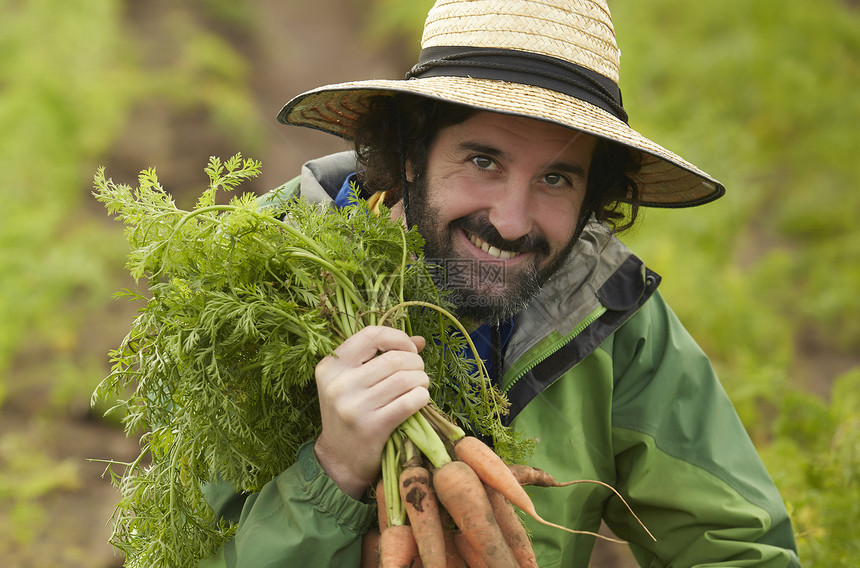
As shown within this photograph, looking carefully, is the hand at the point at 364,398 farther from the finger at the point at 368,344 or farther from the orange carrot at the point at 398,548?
the orange carrot at the point at 398,548

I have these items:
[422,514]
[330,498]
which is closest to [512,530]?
[422,514]

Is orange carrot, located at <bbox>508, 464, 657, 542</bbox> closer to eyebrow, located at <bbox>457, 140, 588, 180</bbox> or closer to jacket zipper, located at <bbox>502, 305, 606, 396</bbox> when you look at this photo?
jacket zipper, located at <bbox>502, 305, 606, 396</bbox>

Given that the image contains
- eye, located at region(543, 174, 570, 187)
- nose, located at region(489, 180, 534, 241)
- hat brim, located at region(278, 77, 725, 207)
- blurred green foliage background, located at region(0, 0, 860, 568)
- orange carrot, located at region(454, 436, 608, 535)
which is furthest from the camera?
blurred green foliage background, located at region(0, 0, 860, 568)

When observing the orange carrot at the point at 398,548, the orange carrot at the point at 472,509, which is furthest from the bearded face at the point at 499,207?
the orange carrot at the point at 398,548

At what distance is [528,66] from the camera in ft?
6.67

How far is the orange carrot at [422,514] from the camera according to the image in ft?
5.49

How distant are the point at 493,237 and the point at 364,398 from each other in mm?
617

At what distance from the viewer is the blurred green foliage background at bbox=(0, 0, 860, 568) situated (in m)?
4.16

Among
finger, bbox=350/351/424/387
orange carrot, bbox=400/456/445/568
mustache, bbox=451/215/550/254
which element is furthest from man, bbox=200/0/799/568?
orange carrot, bbox=400/456/445/568

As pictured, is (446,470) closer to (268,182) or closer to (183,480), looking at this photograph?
(183,480)

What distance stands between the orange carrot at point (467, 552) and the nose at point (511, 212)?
76 cm

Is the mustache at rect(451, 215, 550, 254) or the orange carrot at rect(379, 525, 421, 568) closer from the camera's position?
the orange carrot at rect(379, 525, 421, 568)

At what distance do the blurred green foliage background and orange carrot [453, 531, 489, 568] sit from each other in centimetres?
153

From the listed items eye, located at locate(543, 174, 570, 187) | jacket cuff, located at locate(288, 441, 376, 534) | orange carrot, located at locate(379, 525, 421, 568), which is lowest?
orange carrot, located at locate(379, 525, 421, 568)
